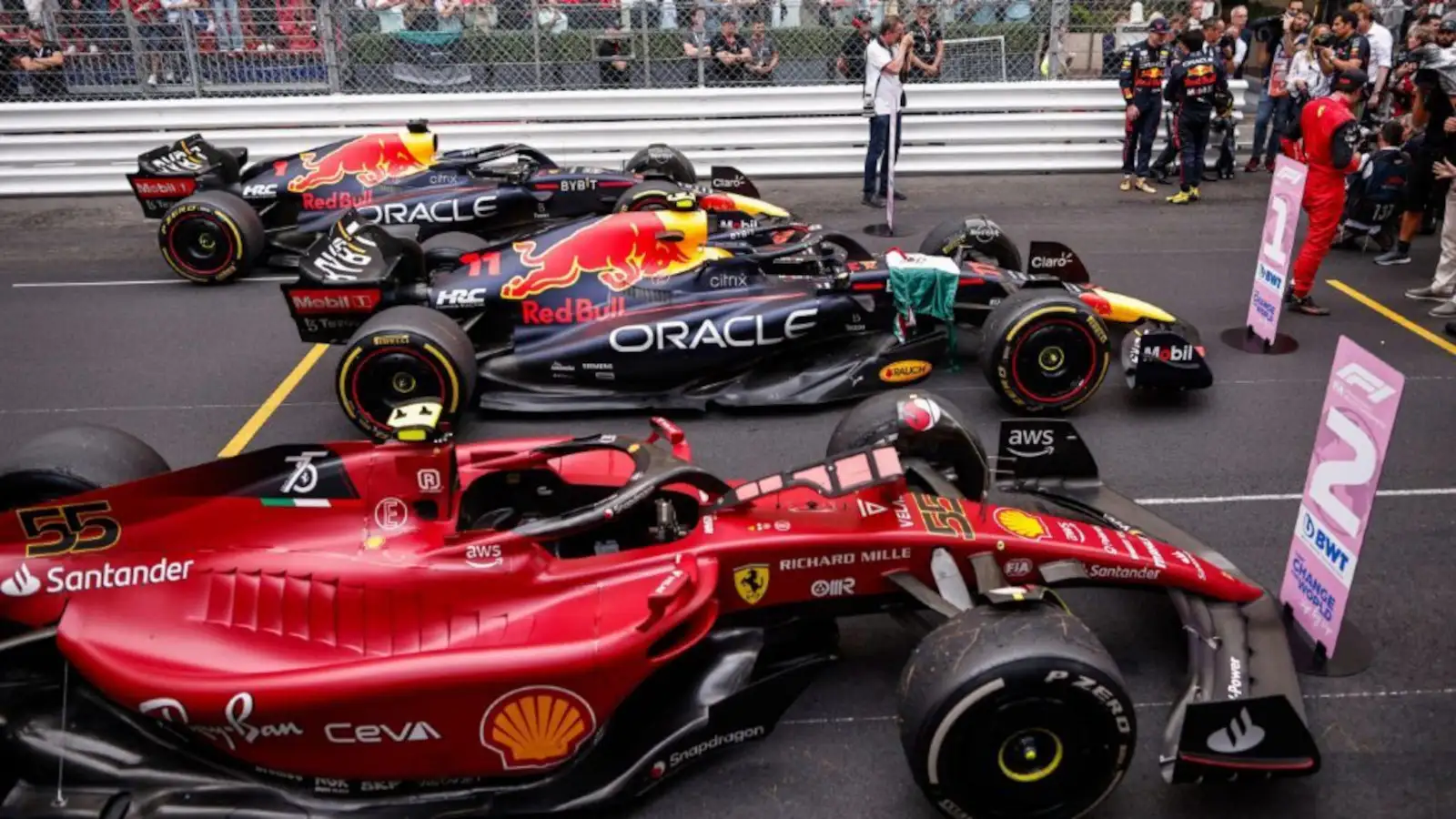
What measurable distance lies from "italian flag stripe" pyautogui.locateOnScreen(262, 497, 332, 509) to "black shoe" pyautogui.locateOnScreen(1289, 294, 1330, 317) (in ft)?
25.5

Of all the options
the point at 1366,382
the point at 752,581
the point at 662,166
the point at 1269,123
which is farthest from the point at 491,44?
the point at 1366,382

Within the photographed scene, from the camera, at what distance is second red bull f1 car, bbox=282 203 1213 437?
6.85m

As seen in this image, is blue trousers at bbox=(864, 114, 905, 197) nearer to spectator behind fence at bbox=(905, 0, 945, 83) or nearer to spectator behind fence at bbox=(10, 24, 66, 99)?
spectator behind fence at bbox=(905, 0, 945, 83)

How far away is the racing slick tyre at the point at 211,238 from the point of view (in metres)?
9.87

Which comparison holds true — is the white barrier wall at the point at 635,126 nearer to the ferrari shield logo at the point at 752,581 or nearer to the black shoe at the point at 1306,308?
the black shoe at the point at 1306,308

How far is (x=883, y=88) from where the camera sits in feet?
40.4

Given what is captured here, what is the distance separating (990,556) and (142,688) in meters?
2.95

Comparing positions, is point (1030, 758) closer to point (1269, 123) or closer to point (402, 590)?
point (402, 590)

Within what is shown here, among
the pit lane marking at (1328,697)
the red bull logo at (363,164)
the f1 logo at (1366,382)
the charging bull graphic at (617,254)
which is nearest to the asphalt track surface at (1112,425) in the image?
the pit lane marking at (1328,697)

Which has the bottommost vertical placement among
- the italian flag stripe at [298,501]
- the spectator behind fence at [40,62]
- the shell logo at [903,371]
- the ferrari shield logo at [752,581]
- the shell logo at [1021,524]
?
the shell logo at [903,371]

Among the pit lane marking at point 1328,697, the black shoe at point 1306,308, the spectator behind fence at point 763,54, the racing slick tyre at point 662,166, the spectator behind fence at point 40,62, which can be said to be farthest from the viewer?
the spectator behind fence at point 763,54

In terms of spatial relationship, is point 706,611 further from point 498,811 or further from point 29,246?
point 29,246

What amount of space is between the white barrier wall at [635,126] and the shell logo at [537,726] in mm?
10770

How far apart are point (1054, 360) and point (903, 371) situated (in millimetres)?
930
